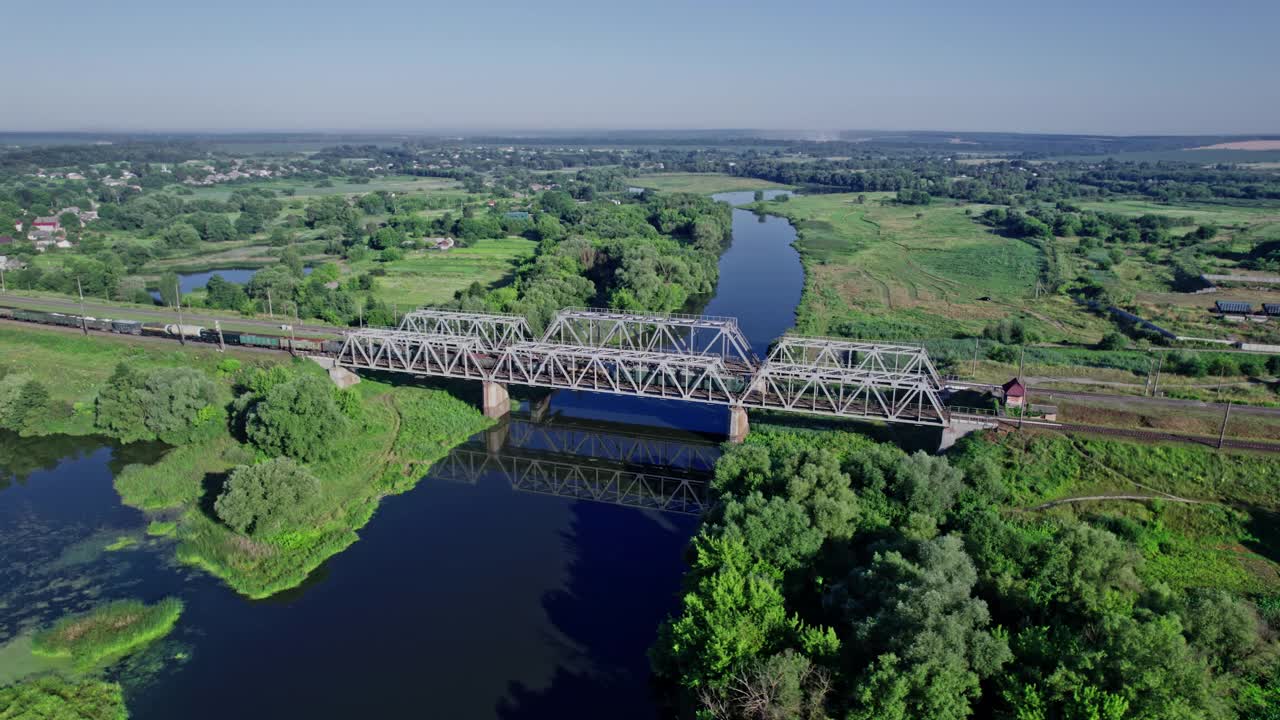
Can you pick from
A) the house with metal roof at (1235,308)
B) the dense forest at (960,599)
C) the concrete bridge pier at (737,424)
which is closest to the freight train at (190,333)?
the concrete bridge pier at (737,424)

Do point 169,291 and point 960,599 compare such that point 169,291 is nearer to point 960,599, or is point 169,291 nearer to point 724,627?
point 724,627

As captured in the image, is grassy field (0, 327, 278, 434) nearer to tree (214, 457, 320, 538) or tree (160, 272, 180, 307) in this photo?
tree (160, 272, 180, 307)

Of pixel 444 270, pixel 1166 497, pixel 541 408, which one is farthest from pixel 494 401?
pixel 444 270

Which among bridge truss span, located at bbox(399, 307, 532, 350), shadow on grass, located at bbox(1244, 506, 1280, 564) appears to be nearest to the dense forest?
shadow on grass, located at bbox(1244, 506, 1280, 564)

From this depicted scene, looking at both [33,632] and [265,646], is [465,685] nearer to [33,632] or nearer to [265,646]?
[265,646]

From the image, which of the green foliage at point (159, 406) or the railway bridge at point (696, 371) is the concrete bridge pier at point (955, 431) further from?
the green foliage at point (159, 406)

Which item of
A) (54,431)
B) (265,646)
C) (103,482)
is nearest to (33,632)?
(265,646)
